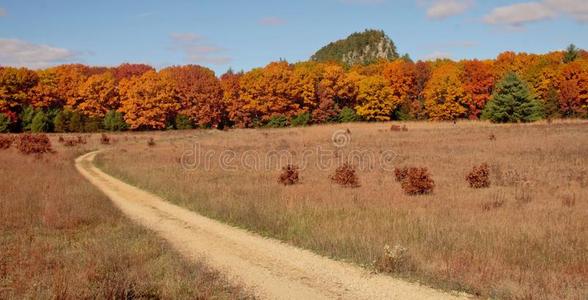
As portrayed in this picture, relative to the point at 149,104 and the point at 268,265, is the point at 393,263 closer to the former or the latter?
the point at 268,265

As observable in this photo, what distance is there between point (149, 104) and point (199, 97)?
8.07 m

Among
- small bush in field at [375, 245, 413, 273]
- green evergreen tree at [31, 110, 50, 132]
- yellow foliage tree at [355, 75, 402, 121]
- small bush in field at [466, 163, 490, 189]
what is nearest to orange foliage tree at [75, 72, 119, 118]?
green evergreen tree at [31, 110, 50, 132]

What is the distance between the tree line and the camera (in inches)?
2987

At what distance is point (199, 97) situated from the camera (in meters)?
82.1

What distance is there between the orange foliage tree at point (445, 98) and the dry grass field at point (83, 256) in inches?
2626

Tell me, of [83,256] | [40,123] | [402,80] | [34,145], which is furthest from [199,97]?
[83,256]

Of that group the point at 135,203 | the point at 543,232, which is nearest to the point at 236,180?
the point at 135,203

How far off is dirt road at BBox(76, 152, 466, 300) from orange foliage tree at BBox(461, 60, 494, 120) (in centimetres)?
7192

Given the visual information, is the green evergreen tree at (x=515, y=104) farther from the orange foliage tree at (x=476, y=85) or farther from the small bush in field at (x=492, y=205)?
the small bush in field at (x=492, y=205)

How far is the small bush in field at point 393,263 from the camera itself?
1005 centimetres

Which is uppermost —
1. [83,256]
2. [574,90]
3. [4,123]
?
[574,90]

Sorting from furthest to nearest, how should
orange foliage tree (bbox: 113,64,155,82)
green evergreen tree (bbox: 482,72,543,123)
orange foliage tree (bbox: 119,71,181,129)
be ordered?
1. orange foliage tree (bbox: 113,64,155,82)
2. orange foliage tree (bbox: 119,71,181,129)
3. green evergreen tree (bbox: 482,72,543,123)

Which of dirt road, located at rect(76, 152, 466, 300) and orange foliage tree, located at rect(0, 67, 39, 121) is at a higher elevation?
orange foliage tree, located at rect(0, 67, 39, 121)

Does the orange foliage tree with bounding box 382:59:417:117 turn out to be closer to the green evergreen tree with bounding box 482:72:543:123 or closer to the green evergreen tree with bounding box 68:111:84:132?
the green evergreen tree with bounding box 482:72:543:123
